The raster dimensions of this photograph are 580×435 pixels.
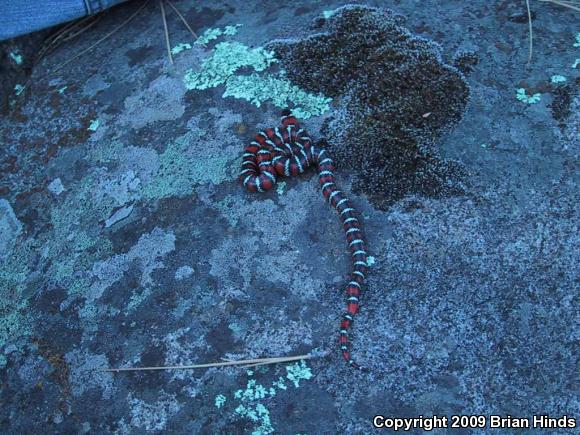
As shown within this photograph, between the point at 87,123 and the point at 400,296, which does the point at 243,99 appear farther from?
the point at 400,296

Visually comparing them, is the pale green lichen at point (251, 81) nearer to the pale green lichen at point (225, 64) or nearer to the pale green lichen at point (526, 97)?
the pale green lichen at point (225, 64)

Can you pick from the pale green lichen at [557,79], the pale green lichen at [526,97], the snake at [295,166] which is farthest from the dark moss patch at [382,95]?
the pale green lichen at [557,79]

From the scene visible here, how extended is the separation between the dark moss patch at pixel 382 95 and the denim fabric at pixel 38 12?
1637 mm

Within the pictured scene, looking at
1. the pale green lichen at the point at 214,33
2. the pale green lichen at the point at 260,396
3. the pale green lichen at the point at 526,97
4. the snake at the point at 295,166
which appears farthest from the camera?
the pale green lichen at the point at 214,33

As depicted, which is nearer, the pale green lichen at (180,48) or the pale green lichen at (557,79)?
the pale green lichen at (557,79)

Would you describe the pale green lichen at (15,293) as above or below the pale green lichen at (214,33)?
below

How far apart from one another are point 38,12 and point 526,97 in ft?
12.9

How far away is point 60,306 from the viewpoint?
3555 mm

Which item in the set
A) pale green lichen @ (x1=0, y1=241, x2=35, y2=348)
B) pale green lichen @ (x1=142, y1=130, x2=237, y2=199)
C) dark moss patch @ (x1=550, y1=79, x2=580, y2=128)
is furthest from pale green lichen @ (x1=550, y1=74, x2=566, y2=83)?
pale green lichen @ (x1=0, y1=241, x2=35, y2=348)

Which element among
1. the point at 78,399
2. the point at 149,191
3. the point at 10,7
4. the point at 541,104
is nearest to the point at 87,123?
the point at 149,191

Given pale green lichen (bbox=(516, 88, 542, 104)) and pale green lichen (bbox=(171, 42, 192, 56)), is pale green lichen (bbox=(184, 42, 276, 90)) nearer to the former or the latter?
pale green lichen (bbox=(171, 42, 192, 56))

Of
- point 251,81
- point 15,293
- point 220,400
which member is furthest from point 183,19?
point 220,400

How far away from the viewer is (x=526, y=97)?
3.92 meters

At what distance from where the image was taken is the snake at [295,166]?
11.2 ft
